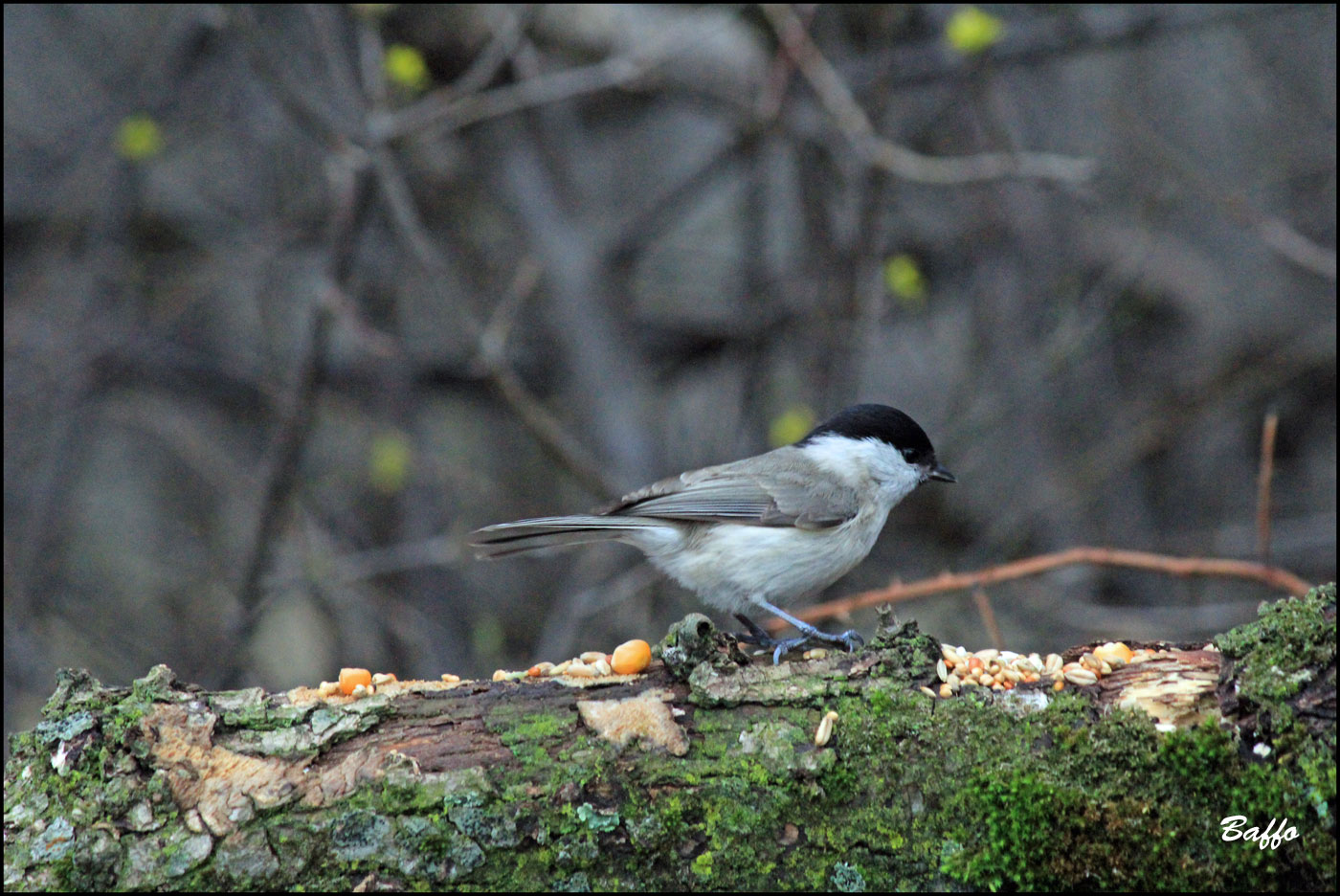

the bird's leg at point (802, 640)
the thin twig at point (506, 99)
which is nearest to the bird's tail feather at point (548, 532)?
the bird's leg at point (802, 640)

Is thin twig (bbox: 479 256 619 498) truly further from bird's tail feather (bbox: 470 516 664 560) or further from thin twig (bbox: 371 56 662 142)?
bird's tail feather (bbox: 470 516 664 560)

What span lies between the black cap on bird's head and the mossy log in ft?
5.35

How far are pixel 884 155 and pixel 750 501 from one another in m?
1.74

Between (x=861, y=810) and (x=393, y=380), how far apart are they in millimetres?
4319

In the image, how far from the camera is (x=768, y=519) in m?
3.31

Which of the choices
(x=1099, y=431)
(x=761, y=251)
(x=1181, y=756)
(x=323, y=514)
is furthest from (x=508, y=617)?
(x=1181, y=756)

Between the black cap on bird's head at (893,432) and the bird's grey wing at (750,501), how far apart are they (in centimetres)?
24

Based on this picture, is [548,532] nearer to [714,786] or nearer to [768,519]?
[768,519]

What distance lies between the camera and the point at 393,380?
5691 millimetres

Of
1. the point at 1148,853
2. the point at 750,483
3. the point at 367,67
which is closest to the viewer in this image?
the point at 1148,853

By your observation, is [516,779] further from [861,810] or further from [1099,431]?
[1099,431]

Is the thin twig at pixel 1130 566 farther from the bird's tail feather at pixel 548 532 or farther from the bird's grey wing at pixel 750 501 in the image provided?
the bird's tail feather at pixel 548 532

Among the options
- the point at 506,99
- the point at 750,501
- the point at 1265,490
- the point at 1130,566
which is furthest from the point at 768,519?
the point at 506,99

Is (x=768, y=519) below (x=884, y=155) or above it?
below
